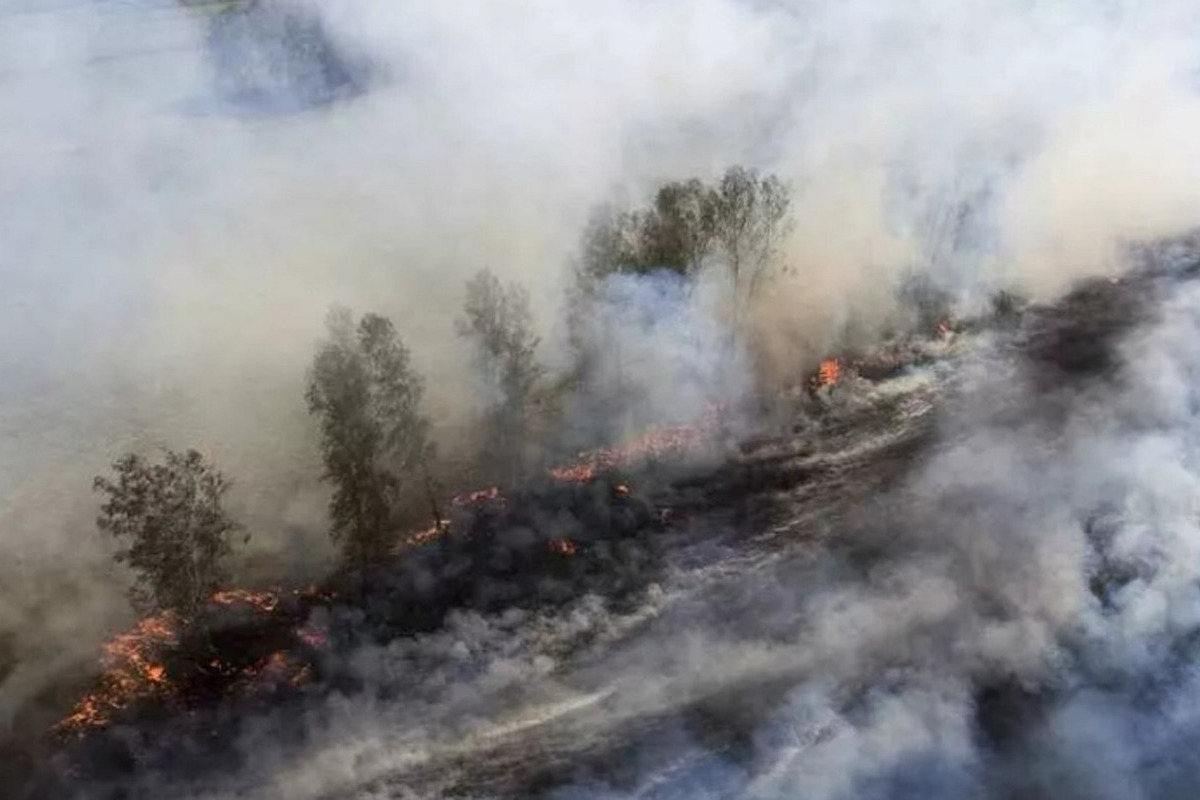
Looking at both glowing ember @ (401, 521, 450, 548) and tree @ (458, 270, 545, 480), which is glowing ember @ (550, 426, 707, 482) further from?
glowing ember @ (401, 521, 450, 548)

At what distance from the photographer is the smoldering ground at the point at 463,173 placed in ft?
156

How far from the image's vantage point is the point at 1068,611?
128ft

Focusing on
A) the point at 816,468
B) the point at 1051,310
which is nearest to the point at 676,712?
the point at 816,468

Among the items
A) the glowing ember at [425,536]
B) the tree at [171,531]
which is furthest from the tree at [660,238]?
the tree at [171,531]

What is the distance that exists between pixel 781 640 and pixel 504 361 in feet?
44.6

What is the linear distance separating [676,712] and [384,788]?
323 inches

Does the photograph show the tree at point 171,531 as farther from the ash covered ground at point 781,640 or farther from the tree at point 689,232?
the tree at point 689,232

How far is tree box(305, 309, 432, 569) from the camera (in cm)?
4009

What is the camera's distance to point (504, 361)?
4444 centimetres

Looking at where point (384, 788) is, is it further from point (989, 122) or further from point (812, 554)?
point (989, 122)

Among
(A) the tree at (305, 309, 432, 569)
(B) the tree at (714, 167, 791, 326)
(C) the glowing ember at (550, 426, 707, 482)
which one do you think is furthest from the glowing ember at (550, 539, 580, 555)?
(B) the tree at (714, 167, 791, 326)

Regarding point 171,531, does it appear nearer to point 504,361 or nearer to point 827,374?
point 504,361

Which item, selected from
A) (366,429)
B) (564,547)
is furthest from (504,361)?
(564,547)

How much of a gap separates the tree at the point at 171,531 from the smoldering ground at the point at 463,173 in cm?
426
